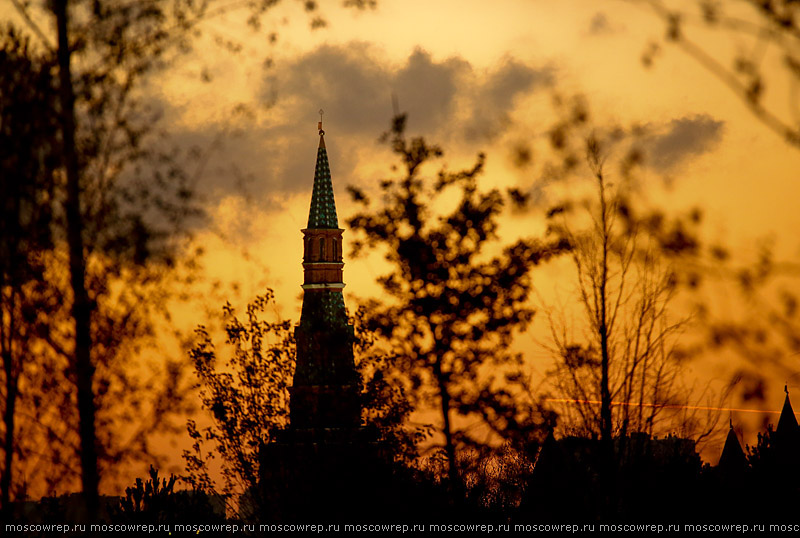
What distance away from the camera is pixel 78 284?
1289 centimetres

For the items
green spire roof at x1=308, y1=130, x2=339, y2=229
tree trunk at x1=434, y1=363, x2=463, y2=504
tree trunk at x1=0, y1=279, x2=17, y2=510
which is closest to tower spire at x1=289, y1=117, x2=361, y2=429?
green spire roof at x1=308, y1=130, x2=339, y2=229

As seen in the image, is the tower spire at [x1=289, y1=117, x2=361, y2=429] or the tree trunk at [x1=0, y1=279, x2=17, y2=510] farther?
the tower spire at [x1=289, y1=117, x2=361, y2=429]

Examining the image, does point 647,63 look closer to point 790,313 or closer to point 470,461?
point 790,313

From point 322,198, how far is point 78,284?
53.8 meters

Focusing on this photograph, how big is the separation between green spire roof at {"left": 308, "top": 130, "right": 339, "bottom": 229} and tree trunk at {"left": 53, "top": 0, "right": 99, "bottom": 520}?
5199 cm

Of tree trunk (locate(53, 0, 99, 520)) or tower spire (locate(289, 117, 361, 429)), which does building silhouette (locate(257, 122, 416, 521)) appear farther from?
tree trunk (locate(53, 0, 99, 520))

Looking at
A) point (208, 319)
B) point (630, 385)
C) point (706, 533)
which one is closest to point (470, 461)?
point (630, 385)

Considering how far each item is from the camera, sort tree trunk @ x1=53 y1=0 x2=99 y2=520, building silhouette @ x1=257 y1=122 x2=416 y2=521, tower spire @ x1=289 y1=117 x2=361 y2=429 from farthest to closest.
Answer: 1. building silhouette @ x1=257 y1=122 x2=416 y2=521
2. tower spire @ x1=289 y1=117 x2=361 y2=429
3. tree trunk @ x1=53 y1=0 x2=99 y2=520

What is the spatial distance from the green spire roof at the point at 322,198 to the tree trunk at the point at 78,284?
171 ft

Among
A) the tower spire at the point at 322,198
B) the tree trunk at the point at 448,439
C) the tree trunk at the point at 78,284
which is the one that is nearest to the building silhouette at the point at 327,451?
the tree trunk at the point at 448,439

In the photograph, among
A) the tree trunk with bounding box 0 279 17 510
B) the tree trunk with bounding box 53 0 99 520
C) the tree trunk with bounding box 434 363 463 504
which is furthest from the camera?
the tree trunk with bounding box 434 363 463 504

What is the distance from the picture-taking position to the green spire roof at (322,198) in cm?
6588

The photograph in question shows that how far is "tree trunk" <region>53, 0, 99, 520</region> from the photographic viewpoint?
12555 mm

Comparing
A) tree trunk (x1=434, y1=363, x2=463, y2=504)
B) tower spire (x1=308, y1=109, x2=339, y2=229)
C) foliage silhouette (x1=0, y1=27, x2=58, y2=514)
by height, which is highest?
tower spire (x1=308, y1=109, x2=339, y2=229)
